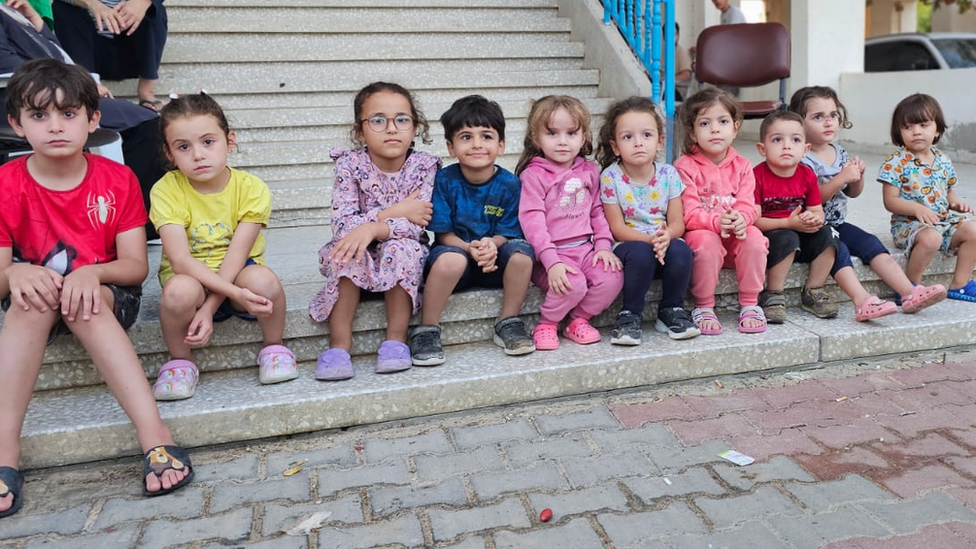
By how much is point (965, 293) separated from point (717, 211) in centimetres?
115

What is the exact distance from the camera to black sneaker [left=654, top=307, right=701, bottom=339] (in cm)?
287

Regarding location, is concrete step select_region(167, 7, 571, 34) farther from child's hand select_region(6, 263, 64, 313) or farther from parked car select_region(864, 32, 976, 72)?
parked car select_region(864, 32, 976, 72)

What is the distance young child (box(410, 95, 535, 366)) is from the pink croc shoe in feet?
0.65

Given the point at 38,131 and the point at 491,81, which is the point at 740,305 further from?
the point at 491,81

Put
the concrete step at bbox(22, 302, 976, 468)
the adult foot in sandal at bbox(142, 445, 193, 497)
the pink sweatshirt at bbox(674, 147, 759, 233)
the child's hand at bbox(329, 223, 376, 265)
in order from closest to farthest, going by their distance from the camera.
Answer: the adult foot in sandal at bbox(142, 445, 193, 497) < the concrete step at bbox(22, 302, 976, 468) < the child's hand at bbox(329, 223, 376, 265) < the pink sweatshirt at bbox(674, 147, 759, 233)

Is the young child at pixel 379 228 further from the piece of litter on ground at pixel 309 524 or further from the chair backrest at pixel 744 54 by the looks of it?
the chair backrest at pixel 744 54

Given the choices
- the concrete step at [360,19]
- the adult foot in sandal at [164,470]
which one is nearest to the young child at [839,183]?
the adult foot in sandal at [164,470]

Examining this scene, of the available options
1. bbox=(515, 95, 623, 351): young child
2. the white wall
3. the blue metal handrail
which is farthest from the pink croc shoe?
the white wall

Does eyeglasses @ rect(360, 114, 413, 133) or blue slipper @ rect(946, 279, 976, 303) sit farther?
blue slipper @ rect(946, 279, 976, 303)

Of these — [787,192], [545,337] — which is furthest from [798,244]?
[545,337]

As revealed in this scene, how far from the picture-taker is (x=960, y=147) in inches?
270

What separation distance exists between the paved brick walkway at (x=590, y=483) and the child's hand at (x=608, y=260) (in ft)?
1.50

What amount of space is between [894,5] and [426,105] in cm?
1606

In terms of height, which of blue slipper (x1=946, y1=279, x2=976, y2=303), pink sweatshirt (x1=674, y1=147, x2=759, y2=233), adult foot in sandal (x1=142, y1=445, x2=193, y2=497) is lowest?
adult foot in sandal (x1=142, y1=445, x2=193, y2=497)
